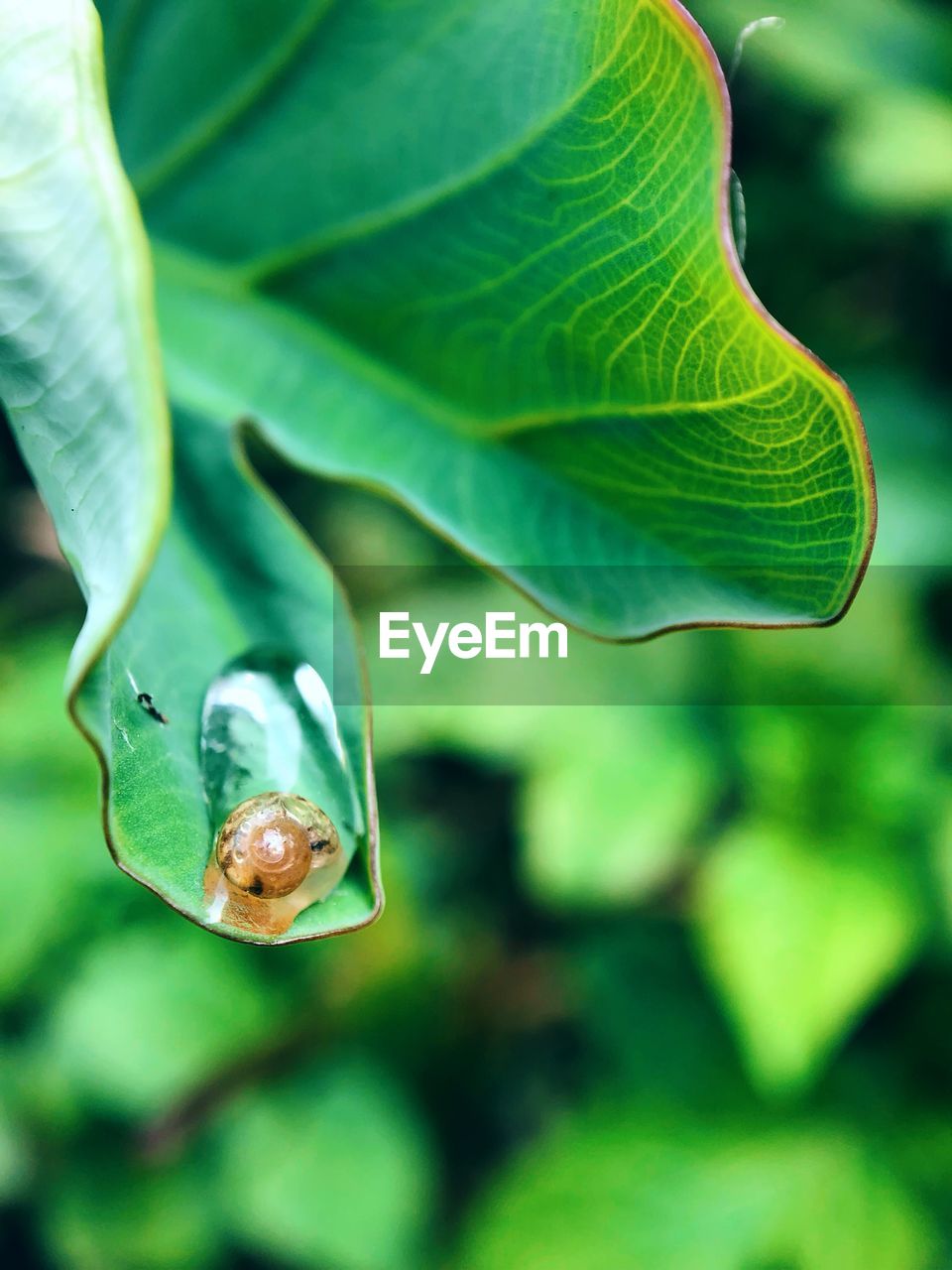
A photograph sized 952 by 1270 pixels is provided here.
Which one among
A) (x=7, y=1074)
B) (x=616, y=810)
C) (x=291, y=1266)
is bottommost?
(x=291, y=1266)

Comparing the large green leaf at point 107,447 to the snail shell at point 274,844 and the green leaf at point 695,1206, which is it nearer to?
the snail shell at point 274,844

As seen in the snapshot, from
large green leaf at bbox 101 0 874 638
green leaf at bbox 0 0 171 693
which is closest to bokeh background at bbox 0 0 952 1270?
large green leaf at bbox 101 0 874 638

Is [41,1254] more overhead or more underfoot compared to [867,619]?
more underfoot

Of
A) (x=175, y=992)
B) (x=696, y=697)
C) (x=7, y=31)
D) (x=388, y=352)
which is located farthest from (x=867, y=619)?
(x=7, y=31)

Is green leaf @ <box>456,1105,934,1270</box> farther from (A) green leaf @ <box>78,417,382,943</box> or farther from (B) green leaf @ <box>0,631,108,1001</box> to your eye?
(A) green leaf @ <box>78,417,382,943</box>

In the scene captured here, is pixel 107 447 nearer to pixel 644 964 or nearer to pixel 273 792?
pixel 273 792

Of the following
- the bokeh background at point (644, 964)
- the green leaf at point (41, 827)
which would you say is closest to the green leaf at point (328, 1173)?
the bokeh background at point (644, 964)

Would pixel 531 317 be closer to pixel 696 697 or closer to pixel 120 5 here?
pixel 120 5
